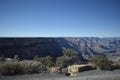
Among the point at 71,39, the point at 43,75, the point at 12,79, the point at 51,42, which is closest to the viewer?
the point at 12,79

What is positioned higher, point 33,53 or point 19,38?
point 19,38

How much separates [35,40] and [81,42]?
64168 millimetres

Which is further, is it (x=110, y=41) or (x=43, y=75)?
(x=110, y=41)

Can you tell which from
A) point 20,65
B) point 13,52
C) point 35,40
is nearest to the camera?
point 20,65

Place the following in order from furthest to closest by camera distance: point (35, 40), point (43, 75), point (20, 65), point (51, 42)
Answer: point (51, 42), point (35, 40), point (20, 65), point (43, 75)

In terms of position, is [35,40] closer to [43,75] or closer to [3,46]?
[3,46]

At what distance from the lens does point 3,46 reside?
247ft

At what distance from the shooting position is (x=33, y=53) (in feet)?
260

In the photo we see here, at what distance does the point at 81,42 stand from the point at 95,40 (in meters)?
36.8

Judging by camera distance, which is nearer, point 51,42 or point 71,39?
point 51,42

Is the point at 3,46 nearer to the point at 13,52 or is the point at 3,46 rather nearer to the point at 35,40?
the point at 13,52

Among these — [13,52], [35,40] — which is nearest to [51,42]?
[35,40]

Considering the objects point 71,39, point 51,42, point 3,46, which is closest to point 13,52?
point 3,46

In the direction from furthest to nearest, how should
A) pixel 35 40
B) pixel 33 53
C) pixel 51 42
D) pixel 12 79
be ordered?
1. pixel 51 42
2. pixel 35 40
3. pixel 33 53
4. pixel 12 79
